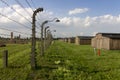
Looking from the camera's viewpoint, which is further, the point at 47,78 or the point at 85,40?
the point at 85,40

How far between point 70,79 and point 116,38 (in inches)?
1356

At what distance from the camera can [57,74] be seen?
46.7 feet

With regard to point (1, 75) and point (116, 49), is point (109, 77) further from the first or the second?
point (116, 49)

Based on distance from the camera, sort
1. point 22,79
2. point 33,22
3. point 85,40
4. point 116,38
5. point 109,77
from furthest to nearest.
A: point 85,40, point 116,38, point 33,22, point 109,77, point 22,79

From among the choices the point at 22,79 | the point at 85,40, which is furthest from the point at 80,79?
the point at 85,40

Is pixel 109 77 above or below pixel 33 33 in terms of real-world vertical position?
below

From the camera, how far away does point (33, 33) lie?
59.4 ft

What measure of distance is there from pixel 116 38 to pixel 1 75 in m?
34.9

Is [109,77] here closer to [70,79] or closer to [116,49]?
[70,79]

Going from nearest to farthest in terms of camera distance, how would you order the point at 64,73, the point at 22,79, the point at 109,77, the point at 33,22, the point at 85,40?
the point at 22,79 → the point at 109,77 → the point at 64,73 → the point at 33,22 → the point at 85,40

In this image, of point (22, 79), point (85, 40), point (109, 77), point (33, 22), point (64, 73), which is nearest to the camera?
point (22, 79)

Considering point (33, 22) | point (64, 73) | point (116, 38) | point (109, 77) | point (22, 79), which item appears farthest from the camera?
point (116, 38)

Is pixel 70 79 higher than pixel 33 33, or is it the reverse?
pixel 33 33

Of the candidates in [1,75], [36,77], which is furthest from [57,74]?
[1,75]
